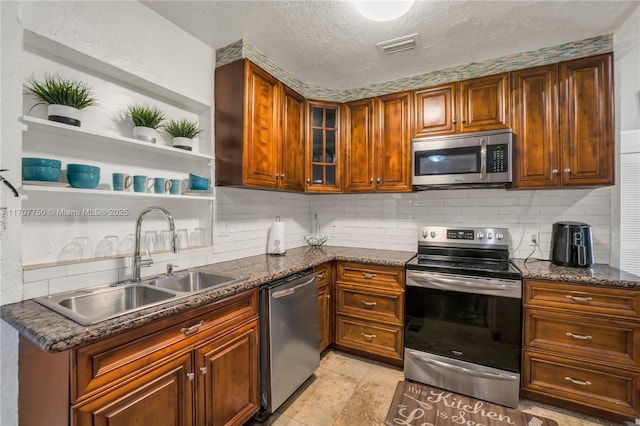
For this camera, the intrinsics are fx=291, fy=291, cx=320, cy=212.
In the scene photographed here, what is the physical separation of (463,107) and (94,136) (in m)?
2.63

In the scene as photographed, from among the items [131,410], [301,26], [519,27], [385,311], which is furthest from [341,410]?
[519,27]

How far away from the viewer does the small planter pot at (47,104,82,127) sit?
139cm

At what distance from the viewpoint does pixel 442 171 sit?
244 centimetres

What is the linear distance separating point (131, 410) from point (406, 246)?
248 centimetres

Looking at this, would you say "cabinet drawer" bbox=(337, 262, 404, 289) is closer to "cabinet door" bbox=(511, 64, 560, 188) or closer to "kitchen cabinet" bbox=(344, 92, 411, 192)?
"kitchen cabinet" bbox=(344, 92, 411, 192)

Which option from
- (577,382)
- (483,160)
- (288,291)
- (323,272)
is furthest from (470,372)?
(483,160)

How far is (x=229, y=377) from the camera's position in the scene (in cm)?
160

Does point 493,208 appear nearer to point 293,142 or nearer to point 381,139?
point 381,139

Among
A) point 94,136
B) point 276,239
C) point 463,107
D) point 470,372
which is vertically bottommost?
point 470,372

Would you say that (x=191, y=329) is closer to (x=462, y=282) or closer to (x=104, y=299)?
(x=104, y=299)

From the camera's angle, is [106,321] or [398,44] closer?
[106,321]

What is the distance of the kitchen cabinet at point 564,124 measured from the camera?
81.6 inches

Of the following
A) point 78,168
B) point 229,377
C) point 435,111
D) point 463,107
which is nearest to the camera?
point 78,168

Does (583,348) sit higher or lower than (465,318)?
lower
